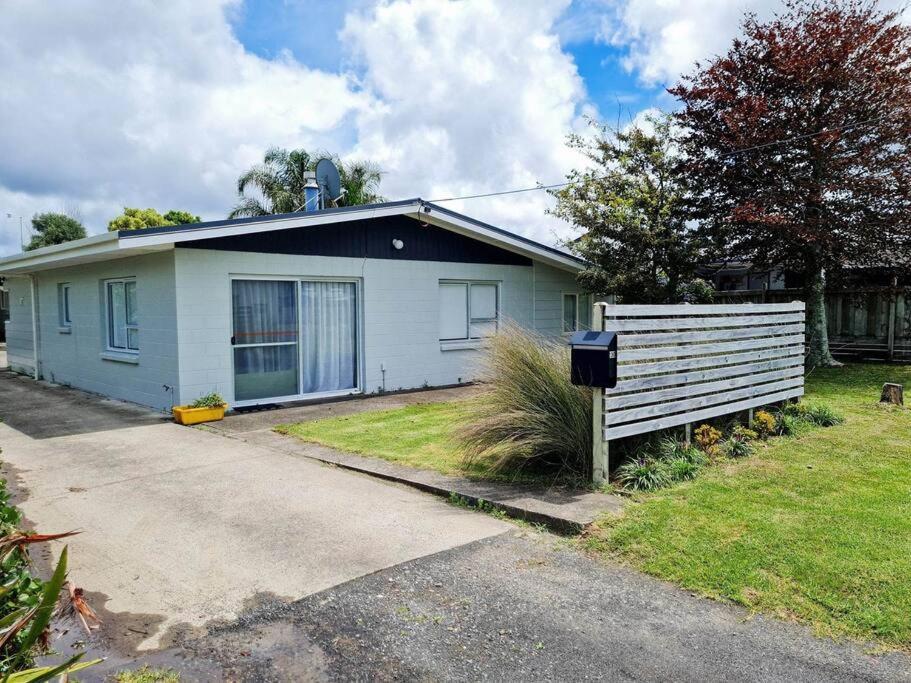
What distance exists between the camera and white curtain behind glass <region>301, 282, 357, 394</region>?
10.9 meters

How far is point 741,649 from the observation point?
312 cm

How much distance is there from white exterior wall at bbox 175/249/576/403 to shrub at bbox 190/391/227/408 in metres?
0.26

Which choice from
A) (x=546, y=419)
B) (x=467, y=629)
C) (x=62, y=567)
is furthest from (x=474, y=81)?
(x=62, y=567)

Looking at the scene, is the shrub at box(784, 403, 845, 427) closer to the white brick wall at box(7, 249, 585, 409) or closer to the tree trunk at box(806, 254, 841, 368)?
the white brick wall at box(7, 249, 585, 409)

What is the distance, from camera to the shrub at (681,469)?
575cm

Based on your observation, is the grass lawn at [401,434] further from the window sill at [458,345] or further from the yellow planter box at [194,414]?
the window sill at [458,345]

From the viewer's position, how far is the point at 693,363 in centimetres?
655

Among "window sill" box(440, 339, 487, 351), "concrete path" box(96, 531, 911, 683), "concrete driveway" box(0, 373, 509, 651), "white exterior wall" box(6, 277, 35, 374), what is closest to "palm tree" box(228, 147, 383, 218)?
"white exterior wall" box(6, 277, 35, 374)

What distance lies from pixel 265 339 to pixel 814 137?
11.0 metres

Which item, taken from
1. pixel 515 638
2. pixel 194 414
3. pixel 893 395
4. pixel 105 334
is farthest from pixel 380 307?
pixel 515 638

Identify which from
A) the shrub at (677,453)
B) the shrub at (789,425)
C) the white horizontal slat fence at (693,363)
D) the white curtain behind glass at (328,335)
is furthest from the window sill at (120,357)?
the shrub at (789,425)

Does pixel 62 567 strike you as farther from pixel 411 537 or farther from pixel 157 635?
pixel 411 537

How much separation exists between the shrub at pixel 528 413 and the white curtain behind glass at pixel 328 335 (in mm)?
5035

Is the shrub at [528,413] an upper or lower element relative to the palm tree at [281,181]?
lower
